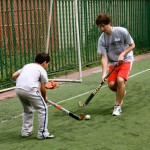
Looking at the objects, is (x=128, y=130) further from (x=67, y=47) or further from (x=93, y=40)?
(x=93, y=40)

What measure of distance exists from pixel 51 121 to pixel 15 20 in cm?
446

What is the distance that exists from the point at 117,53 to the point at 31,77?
219 cm

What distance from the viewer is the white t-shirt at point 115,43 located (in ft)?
23.1

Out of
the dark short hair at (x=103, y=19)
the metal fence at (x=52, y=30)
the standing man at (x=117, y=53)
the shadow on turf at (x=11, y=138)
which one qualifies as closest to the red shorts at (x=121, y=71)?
the standing man at (x=117, y=53)

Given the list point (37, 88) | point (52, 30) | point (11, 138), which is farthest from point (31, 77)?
point (52, 30)

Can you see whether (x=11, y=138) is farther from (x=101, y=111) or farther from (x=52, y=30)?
(x=52, y=30)

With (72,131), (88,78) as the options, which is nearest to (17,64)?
(88,78)

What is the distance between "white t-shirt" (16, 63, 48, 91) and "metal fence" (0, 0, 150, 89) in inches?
172

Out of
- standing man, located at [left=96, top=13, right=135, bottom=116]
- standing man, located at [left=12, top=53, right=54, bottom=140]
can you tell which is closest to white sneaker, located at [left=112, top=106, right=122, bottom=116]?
standing man, located at [left=96, top=13, right=135, bottom=116]

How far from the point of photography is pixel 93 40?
14.4 metres

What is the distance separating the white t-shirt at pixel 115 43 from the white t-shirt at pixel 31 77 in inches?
76.3

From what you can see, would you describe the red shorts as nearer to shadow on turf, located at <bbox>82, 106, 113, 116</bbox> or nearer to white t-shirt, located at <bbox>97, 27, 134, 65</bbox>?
white t-shirt, located at <bbox>97, 27, 134, 65</bbox>

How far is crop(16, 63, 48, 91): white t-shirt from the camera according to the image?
5463 mm

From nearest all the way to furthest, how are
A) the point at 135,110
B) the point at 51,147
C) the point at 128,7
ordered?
the point at 51,147 < the point at 135,110 < the point at 128,7
